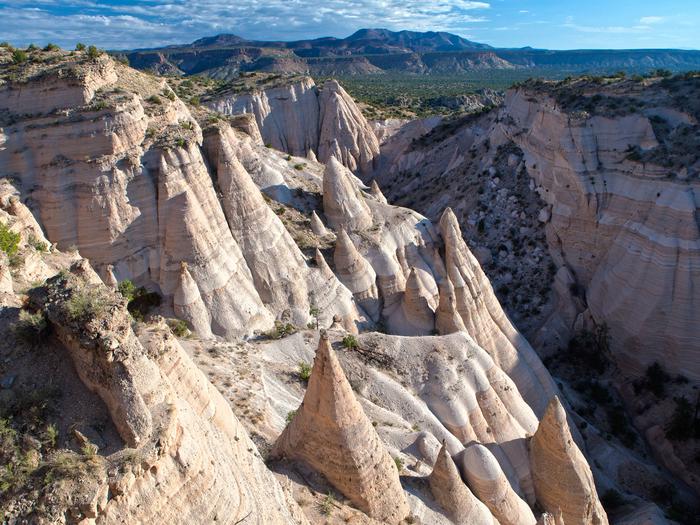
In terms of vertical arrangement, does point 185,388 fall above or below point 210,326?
above

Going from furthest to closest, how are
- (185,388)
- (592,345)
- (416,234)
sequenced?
(592,345), (416,234), (185,388)

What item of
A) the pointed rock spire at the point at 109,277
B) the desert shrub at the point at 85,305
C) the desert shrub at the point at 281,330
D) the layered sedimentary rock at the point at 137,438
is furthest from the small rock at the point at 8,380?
the desert shrub at the point at 281,330

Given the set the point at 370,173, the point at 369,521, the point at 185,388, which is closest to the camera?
the point at 185,388

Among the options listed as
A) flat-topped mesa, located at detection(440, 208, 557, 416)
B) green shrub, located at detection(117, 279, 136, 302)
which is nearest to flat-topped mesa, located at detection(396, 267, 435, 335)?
flat-topped mesa, located at detection(440, 208, 557, 416)

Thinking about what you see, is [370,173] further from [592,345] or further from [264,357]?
[264,357]

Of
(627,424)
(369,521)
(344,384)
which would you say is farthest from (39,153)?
(627,424)

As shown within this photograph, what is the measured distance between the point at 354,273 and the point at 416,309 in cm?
350

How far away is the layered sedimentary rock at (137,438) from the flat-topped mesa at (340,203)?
1990 centimetres

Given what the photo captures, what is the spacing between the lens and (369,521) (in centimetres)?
1260

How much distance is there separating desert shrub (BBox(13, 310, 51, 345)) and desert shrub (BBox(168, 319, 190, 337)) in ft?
31.2

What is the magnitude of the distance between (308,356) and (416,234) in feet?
38.9

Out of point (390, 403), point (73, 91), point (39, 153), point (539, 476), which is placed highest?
point (73, 91)

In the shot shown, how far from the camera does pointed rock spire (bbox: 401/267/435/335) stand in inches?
1003

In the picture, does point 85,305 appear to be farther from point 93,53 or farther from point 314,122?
point 314,122
